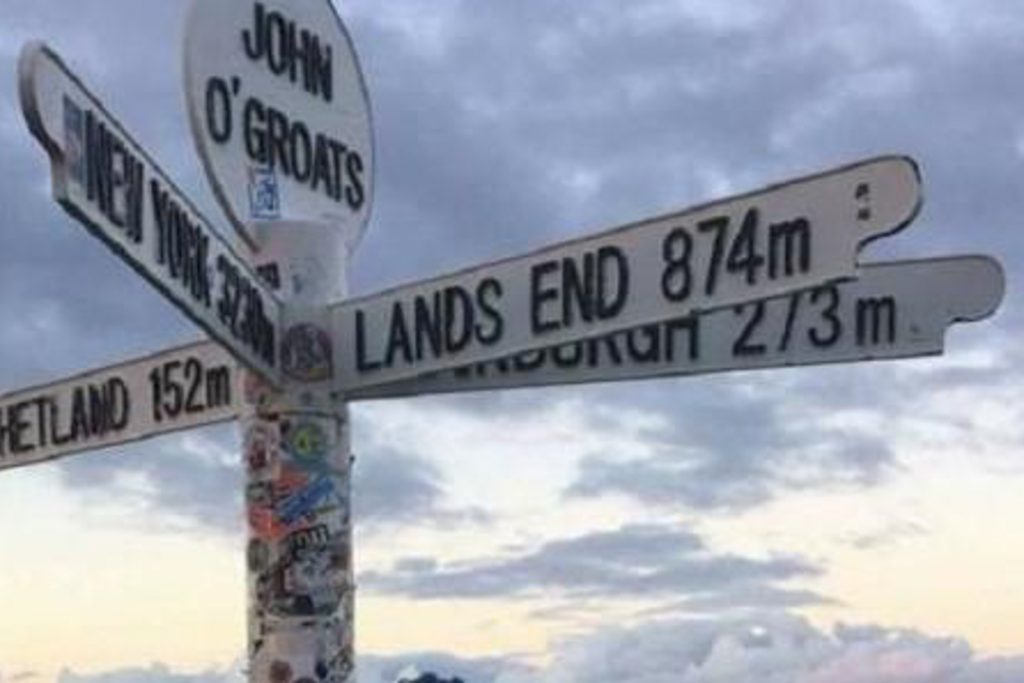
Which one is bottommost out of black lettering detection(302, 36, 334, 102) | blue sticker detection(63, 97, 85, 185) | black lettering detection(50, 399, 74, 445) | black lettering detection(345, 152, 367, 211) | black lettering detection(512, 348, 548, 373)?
black lettering detection(50, 399, 74, 445)

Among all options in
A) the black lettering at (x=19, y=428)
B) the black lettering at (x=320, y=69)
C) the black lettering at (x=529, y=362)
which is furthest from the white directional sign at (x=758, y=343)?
the black lettering at (x=19, y=428)

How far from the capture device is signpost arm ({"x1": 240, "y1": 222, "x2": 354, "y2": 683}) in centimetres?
755

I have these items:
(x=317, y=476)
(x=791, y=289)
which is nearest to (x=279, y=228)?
(x=317, y=476)

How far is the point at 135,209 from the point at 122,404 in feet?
6.81

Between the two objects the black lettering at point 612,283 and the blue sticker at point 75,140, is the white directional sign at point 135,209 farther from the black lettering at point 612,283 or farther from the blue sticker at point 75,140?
the black lettering at point 612,283

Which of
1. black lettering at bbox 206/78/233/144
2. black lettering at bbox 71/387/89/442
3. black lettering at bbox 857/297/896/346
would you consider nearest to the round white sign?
black lettering at bbox 206/78/233/144

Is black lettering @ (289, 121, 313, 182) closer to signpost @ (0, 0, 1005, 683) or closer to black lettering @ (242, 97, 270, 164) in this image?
signpost @ (0, 0, 1005, 683)

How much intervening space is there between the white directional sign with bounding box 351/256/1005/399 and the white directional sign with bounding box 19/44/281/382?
72 centimetres

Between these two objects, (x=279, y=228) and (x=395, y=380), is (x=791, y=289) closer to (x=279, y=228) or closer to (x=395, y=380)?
(x=395, y=380)

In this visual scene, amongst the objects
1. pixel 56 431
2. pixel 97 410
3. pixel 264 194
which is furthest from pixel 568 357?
pixel 56 431

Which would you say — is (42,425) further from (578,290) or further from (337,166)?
(578,290)

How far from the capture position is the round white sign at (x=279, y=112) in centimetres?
764

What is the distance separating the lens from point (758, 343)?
7.62 metres

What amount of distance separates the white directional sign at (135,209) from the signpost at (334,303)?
0.04ft
